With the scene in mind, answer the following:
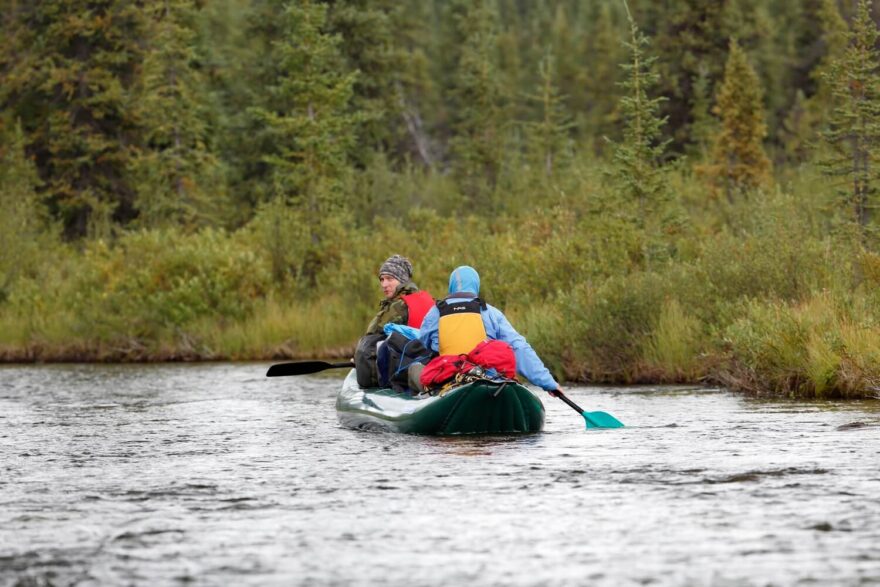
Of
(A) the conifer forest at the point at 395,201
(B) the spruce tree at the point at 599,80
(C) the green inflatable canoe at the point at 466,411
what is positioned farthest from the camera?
(B) the spruce tree at the point at 599,80

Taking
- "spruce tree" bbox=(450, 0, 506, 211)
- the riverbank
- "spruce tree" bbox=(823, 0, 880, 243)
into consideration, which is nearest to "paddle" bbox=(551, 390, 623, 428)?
the riverbank

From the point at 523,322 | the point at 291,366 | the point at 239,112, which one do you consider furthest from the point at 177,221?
the point at 291,366

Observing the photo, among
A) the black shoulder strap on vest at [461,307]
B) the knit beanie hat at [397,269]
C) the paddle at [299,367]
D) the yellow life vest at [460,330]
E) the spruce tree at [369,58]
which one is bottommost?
the paddle at [299,367]

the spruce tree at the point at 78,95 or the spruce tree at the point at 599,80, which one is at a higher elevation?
the spruce tree at the point at 599,80

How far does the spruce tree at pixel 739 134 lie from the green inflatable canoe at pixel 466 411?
26.8 m

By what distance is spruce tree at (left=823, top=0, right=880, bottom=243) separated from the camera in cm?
2350

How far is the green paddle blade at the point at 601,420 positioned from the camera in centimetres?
1459

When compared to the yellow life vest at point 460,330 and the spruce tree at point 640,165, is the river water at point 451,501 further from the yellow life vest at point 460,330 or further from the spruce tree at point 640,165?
the spruce tree at point 640,165

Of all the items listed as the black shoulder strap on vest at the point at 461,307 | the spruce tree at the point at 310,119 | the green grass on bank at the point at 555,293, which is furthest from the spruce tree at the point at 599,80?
the black shoulder strap on vest at the point at 461,307

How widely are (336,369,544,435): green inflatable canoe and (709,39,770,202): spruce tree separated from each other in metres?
26.8

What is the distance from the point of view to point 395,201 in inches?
1531

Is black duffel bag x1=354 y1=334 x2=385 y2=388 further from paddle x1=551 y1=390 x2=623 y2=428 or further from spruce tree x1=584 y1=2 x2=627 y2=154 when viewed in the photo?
spruce tree x1=584 y1=2 x2=627 y2=154

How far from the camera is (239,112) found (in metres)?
46.2

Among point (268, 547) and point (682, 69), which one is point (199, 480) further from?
point (682, 69)
